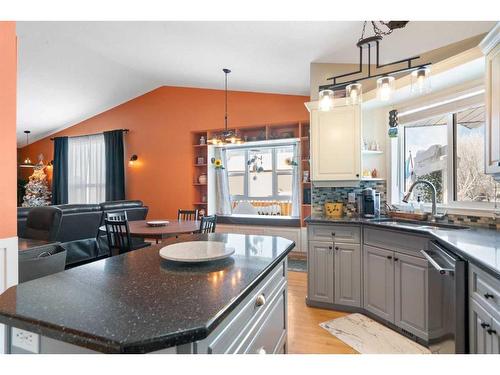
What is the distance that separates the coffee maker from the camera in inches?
114

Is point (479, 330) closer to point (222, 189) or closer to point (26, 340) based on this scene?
point (26, 340)

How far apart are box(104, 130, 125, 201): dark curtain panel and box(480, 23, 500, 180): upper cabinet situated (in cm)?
668

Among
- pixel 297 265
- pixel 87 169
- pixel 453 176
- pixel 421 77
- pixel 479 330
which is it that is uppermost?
pixel 421 77

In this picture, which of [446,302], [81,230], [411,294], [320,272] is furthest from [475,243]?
[81,230]

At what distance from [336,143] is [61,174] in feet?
24.8

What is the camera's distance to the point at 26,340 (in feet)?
2.64

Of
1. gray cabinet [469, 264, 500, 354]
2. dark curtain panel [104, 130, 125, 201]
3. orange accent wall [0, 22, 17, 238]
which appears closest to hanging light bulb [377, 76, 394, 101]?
gray cabinet [469, 264, 500, 354]

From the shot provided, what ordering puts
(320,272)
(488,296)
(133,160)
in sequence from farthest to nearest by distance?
(133,160) < (320,272) < (488,296)

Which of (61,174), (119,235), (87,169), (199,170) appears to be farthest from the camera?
(61,174)

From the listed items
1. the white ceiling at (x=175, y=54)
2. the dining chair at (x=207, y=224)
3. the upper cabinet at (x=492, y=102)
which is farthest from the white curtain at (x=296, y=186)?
the upper cabinet at (x=492, y=102)

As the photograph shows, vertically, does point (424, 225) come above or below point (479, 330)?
above

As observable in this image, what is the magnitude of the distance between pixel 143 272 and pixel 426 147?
120 inches
